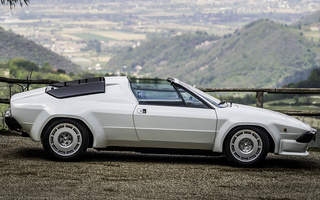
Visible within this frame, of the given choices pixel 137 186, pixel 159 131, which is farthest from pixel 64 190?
pixel 159 131

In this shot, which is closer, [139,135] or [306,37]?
[139,135]

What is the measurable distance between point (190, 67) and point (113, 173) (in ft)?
588

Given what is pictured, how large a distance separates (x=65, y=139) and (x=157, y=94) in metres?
1.50

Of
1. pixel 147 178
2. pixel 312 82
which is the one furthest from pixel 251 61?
pixel 147 178

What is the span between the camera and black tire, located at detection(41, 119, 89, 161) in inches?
305

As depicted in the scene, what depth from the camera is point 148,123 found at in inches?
308

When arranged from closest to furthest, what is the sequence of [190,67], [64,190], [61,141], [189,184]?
[64,190], [189,184], [61,141], [190,67]

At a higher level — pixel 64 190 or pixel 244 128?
pixel 244 128

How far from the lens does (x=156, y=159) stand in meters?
8.55

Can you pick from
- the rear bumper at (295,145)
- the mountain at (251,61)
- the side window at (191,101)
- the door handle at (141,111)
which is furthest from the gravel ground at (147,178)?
the mountain at (251,61)

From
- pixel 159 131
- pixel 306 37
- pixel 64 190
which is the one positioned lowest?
pixel 64 190

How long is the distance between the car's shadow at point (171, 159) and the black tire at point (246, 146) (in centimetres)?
25

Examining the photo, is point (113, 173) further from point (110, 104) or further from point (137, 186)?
point (110, 104)

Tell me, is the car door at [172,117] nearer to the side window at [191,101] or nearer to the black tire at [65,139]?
the side window at [191,101]
